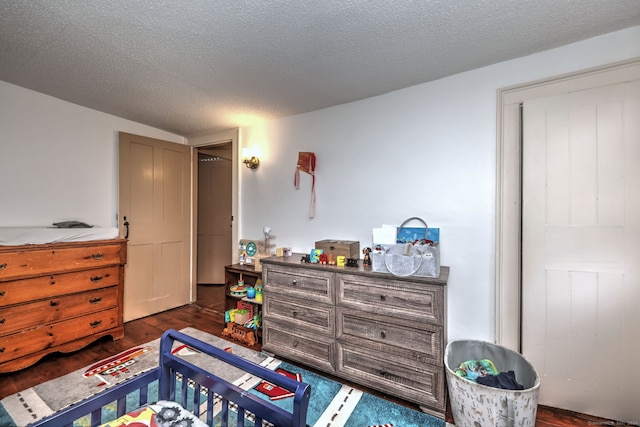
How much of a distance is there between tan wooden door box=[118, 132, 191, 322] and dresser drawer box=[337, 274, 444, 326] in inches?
103

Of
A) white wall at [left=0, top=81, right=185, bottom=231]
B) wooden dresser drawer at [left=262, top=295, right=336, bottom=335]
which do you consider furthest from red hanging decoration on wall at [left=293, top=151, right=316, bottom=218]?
white wall at [left=0, top=81, right=185, bottom=231]

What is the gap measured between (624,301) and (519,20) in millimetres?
1760

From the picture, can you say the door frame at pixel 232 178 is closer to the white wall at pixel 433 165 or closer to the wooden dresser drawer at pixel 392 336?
the white wall at pixel 433 165

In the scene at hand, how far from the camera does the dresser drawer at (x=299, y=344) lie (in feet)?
6.86

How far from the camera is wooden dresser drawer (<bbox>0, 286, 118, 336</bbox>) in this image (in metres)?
2.08

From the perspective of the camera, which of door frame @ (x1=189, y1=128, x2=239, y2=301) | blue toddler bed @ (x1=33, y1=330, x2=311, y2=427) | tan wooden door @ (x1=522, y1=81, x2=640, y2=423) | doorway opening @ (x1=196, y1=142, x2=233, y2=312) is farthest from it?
doorway opening @ (x1=196, y1=142, x2=233, y2=312)

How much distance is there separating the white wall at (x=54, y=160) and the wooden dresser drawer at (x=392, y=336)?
9.61 feet

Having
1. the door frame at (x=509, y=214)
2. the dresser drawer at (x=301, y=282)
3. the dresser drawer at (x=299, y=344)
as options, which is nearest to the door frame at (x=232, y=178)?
the dresser drawer at (x=301, y=282)

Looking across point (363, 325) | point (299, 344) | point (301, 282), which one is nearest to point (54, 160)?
point (301, 282)

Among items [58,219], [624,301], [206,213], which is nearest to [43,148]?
[58,219]

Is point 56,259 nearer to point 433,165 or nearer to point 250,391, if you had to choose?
point 250,391

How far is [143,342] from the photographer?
2.66 meters

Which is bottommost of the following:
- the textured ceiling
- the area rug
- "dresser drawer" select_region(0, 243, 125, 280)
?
the area rug

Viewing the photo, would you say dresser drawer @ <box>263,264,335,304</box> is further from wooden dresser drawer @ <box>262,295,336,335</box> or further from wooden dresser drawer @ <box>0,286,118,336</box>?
wooden dresser drawer @ <box>0,286,118,336</box>
